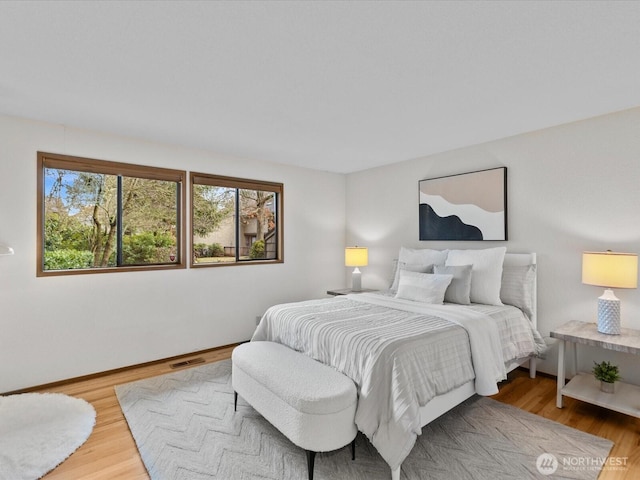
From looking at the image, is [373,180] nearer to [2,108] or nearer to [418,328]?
[418,328]

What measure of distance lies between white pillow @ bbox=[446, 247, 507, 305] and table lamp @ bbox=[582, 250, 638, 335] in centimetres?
67

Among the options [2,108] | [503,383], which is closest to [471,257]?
Answer: [503,383]

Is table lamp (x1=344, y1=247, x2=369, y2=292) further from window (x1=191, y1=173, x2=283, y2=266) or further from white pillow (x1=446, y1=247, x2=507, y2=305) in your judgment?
white pillow (x1=446, y1=247, x2=507, y2=305)

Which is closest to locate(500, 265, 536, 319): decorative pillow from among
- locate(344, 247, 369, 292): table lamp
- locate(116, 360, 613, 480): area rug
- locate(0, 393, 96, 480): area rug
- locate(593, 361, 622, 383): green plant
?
locate(593, 361, 622, 383): green plant

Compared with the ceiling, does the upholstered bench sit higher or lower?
lower

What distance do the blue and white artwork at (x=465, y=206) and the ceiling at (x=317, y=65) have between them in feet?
1.90

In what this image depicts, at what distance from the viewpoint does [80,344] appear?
10.2 ft

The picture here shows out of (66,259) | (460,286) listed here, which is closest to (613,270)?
(460,286)

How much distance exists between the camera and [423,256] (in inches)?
149

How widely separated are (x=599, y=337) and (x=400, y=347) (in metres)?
1.63

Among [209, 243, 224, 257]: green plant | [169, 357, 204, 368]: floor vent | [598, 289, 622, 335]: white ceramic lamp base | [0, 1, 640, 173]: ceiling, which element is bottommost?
[169, 357, 204, 368]: floor vent

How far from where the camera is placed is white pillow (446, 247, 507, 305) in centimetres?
308

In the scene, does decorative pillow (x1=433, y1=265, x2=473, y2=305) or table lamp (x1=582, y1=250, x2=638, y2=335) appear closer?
table lamp (x1=582, y1=250, x2=638, y2=335)

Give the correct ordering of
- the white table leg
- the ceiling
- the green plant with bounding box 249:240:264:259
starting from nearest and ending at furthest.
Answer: the ceiling, the white table leg, the green plant with bounding box 249:240:264:259
